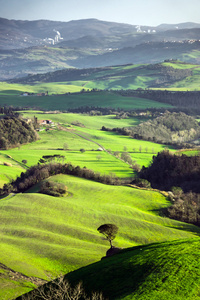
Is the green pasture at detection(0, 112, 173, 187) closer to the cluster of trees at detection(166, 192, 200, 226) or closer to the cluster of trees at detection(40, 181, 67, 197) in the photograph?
the cluster of trees at detection(40, 181, 67, 197)

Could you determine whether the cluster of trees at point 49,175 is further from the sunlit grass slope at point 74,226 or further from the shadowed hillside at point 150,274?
the shadowed hillside at point 150,274

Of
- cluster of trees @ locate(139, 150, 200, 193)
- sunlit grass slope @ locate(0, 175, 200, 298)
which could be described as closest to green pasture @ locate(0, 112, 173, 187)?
cluster of trees @ locate(139, 150, 200, 193)

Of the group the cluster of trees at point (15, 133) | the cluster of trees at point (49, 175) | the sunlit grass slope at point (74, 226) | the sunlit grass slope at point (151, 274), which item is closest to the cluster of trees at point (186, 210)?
the sunlit grass slope at point (74, 226)

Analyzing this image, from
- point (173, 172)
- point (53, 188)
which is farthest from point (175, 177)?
point (53, 188)

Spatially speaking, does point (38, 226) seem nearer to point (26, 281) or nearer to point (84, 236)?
point (84, 236)

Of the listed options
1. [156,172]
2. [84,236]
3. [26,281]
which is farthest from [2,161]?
[26,281]
